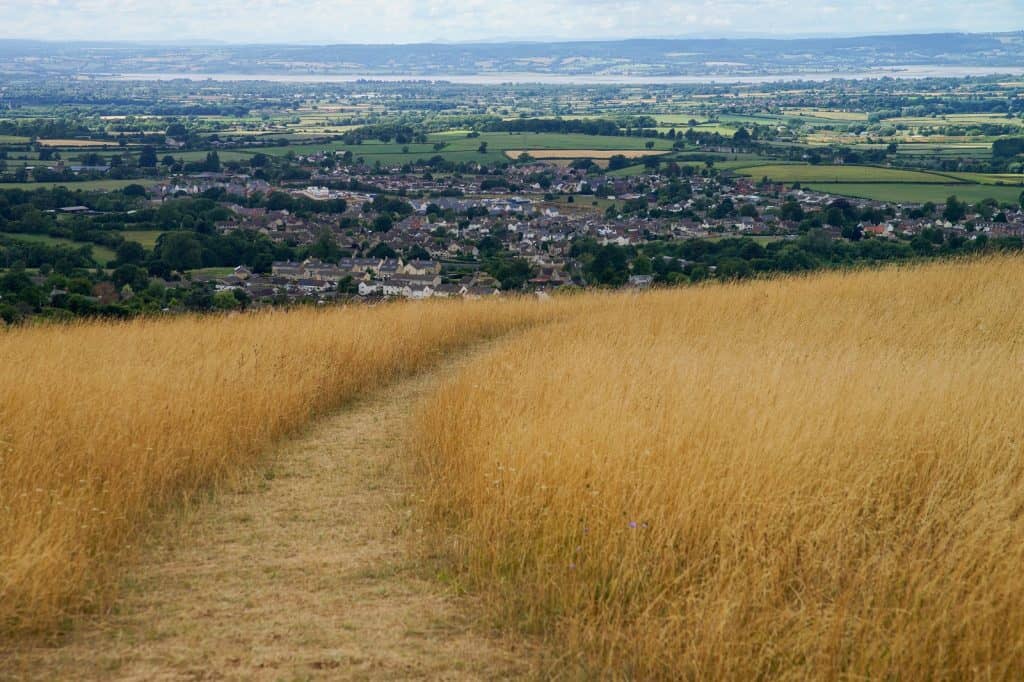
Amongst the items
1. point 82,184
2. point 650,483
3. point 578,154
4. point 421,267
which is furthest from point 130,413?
point 578,154

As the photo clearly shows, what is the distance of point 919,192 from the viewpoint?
4266 cm

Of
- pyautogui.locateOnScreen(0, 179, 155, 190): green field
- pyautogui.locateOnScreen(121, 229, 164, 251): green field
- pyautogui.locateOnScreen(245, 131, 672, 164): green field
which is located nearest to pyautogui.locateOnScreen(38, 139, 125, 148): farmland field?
pyautogui.locateOnScreen(245, 131, 672, 164): green field

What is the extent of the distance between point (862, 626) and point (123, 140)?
81.7m

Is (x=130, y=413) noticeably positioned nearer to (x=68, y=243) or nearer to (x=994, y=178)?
(x=68, y=243)

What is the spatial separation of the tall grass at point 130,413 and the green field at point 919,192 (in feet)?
106

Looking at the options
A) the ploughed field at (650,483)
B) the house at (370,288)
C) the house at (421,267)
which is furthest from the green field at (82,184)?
the ploughed field at (650,483)

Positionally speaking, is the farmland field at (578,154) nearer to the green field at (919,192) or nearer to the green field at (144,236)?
the green field at (919,192)

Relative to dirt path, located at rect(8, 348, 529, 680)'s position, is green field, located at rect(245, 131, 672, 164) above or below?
above

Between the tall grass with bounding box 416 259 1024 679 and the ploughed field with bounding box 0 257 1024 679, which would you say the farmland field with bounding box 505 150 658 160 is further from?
the tall grass with bounding box 416 259 1024 679

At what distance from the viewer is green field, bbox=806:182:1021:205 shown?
126 ft

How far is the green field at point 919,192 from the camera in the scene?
38438 millimetres

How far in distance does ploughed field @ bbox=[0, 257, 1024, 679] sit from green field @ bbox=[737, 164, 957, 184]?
141 feet

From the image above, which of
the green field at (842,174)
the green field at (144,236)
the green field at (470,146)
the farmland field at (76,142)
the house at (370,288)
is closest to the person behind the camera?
the house at (370,288)

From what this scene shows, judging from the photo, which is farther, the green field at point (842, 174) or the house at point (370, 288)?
the green field at point (842, 174)
